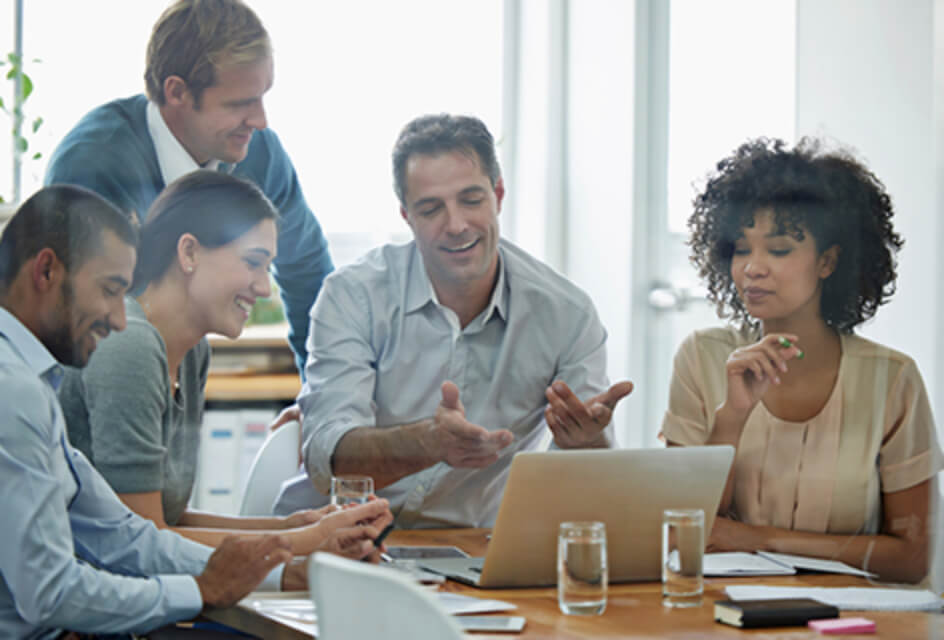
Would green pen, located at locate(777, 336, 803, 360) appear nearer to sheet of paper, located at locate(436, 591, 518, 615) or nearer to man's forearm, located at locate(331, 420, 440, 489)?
man's forearm, located at locate(331, 420, 440, 489)

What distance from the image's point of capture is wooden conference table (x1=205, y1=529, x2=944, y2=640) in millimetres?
1241

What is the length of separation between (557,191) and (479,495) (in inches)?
32.4

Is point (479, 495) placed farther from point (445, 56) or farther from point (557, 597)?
point (445, 56)

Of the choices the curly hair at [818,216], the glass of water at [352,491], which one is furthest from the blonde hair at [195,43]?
the curly hair at [818,216]

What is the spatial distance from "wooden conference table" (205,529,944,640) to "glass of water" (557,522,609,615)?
2 centimetres

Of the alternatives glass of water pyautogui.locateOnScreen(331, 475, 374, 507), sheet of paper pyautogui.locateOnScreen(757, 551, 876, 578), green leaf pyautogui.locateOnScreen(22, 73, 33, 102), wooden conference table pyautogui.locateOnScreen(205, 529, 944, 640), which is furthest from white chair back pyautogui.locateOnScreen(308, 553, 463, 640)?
green leaf pyautogui.locateOnScreen(22, 73, 33, 102)

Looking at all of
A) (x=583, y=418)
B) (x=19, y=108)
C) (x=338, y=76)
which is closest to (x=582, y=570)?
(x=583, y=418)

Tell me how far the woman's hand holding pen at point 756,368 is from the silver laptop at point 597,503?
0.47 m

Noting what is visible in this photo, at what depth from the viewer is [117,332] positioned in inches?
69.9

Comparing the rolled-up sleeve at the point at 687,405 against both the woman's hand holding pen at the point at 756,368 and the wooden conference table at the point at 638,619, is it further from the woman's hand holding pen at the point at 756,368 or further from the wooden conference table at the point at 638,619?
the wooden conference table at the point at 638,619

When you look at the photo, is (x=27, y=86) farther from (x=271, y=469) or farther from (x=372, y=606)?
(x=372, y=606)

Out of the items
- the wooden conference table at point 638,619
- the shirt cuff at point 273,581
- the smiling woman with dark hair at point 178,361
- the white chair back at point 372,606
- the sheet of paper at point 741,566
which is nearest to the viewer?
the white chair back at point 372,606

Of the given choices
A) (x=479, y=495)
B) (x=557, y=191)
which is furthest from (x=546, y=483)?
(x=557, y=191)

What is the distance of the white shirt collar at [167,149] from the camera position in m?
1.97
